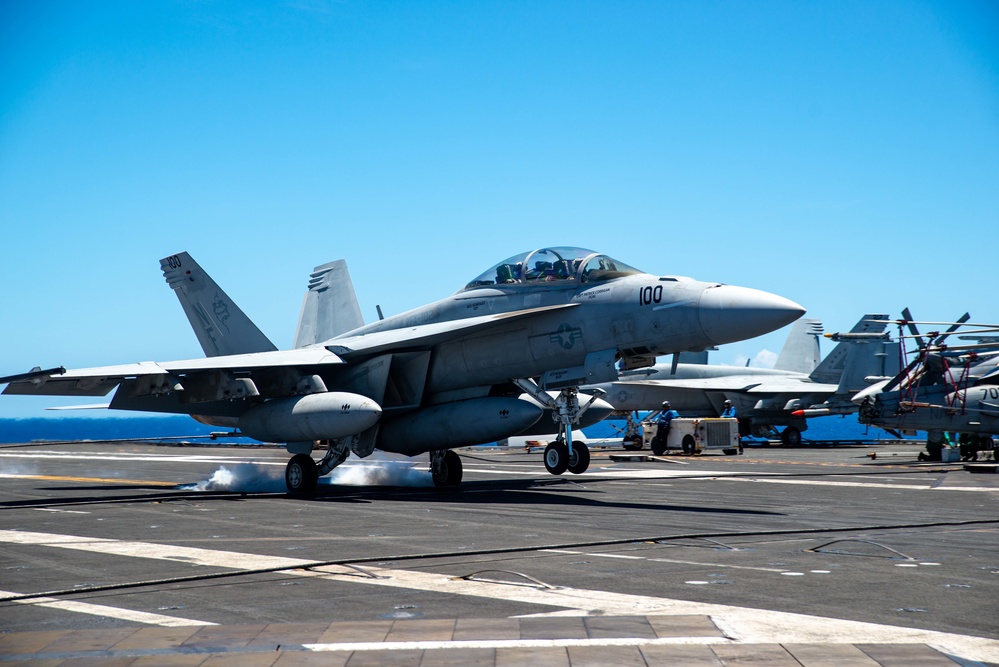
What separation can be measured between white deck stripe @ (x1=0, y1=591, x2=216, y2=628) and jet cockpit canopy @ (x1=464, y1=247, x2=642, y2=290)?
10836 mm

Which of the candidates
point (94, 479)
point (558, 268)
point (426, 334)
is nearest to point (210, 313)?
point (94, 479)

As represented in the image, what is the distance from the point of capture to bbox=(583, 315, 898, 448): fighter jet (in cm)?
4038

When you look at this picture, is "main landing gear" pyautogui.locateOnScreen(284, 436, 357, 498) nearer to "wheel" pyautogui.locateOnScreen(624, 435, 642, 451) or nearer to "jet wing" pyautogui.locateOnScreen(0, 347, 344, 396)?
"jet wing" pyautogui.locateOnScreen(0, 347, 344, 396)

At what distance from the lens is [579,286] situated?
16.4m

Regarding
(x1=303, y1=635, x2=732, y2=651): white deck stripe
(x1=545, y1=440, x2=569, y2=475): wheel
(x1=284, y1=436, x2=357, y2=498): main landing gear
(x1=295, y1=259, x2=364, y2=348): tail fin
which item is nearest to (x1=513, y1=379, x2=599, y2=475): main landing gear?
(x1=545, y1=440, x2=569, y2=475): wheel

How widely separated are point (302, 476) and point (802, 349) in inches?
1583

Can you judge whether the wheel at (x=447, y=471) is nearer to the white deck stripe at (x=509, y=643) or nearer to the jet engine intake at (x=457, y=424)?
the jet engine intake at (x=457, y=424)

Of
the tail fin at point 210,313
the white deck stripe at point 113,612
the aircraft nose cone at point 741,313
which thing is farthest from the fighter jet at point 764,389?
the white deck stripe at point 113,612

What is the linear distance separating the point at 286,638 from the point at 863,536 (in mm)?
7210

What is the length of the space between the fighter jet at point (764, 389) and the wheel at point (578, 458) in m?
21.3

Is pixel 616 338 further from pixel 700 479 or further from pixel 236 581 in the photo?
pixel 236 581

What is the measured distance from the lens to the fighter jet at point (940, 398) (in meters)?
25.5

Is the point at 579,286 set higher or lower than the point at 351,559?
higher

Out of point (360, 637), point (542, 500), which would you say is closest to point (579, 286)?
point (542, 500)
